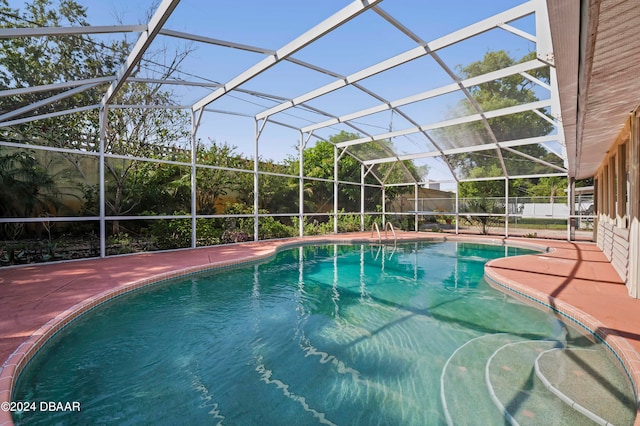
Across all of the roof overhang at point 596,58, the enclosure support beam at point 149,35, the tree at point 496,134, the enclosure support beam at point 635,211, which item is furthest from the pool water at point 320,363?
the tree at point 496,134

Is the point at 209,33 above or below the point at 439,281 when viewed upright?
above

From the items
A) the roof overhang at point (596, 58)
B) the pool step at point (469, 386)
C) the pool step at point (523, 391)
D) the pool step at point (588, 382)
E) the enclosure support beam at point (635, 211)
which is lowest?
the pool step at point (469, 386)

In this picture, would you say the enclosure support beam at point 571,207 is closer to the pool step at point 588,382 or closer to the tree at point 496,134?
the tree at point 496,134

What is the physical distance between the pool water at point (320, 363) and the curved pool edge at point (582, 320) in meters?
0.11

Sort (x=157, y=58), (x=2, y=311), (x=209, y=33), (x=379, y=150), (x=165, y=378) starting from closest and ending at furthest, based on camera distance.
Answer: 1. (x=165, y=378)
2. (x=2, y=311)
3. (x=209, y=33)
4. (x=157, y=58)
5. (x=379, y=150)

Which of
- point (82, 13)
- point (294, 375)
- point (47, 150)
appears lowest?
point (294, 375)

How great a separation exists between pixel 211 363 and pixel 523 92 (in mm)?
9724

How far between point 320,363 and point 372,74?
6.11 metres

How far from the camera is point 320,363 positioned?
331cm

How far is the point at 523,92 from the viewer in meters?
8.43

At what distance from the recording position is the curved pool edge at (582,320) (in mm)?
2777

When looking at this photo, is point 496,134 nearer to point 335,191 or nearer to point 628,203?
point 628,203

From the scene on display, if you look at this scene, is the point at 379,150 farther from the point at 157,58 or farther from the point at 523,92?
the point at 157,58

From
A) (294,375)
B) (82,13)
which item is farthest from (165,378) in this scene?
(82,13)
